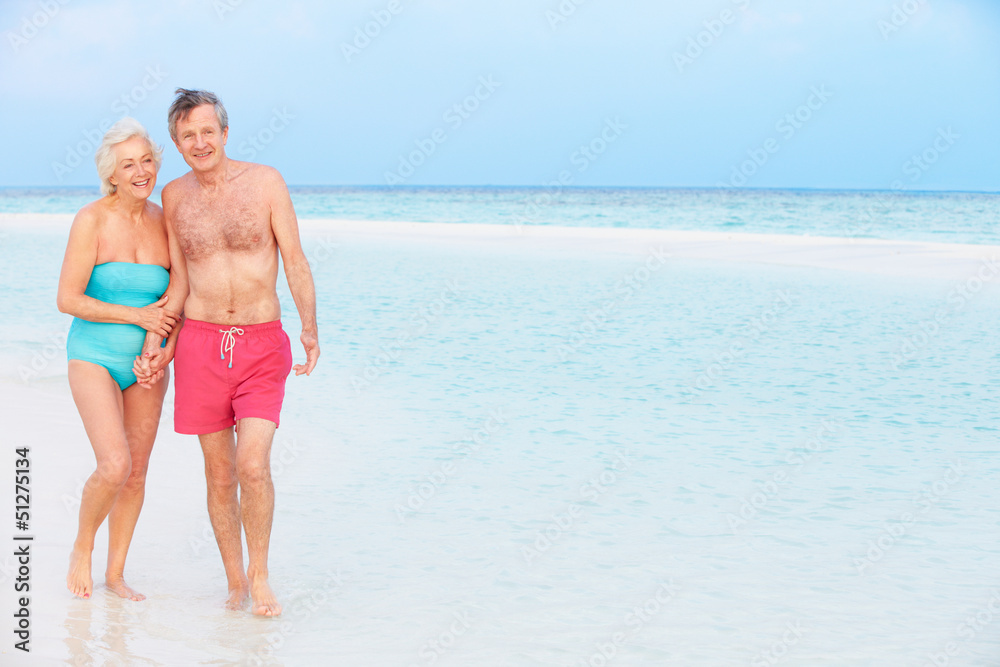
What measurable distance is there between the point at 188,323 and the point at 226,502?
71 centimetres

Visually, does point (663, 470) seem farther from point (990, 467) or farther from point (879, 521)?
point (990, 467)

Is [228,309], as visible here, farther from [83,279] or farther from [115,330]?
[83,279]

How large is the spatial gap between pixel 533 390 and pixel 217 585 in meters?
3.62

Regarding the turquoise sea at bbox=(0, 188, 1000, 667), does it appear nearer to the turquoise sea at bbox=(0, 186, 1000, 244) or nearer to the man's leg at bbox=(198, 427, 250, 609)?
the man's leg at bbox=(198, 427, 250, 609)

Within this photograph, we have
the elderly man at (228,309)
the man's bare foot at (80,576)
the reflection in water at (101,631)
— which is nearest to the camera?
the reflection in water at (101,631)

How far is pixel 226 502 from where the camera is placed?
3492mm

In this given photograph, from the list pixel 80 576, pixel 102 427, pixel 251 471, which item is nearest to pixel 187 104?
pixel 102 427

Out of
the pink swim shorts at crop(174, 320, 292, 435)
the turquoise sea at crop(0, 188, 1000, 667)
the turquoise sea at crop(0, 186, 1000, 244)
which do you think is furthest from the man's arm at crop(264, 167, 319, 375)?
the turquoise sea at crop(0, 186, 1000, 244)

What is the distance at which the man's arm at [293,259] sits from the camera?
341 cm

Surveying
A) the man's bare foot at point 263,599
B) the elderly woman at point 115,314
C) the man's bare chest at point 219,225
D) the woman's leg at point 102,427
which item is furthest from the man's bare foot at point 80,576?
the man's bare chest at point 219,225

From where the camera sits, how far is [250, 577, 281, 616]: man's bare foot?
334cm

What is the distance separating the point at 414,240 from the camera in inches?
1027

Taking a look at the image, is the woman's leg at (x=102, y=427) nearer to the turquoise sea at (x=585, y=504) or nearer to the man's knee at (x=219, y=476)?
the man's knee at (x=219, y=476)

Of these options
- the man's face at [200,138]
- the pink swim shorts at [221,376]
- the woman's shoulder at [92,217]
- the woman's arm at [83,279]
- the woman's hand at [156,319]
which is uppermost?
the man's face at [200,138]
